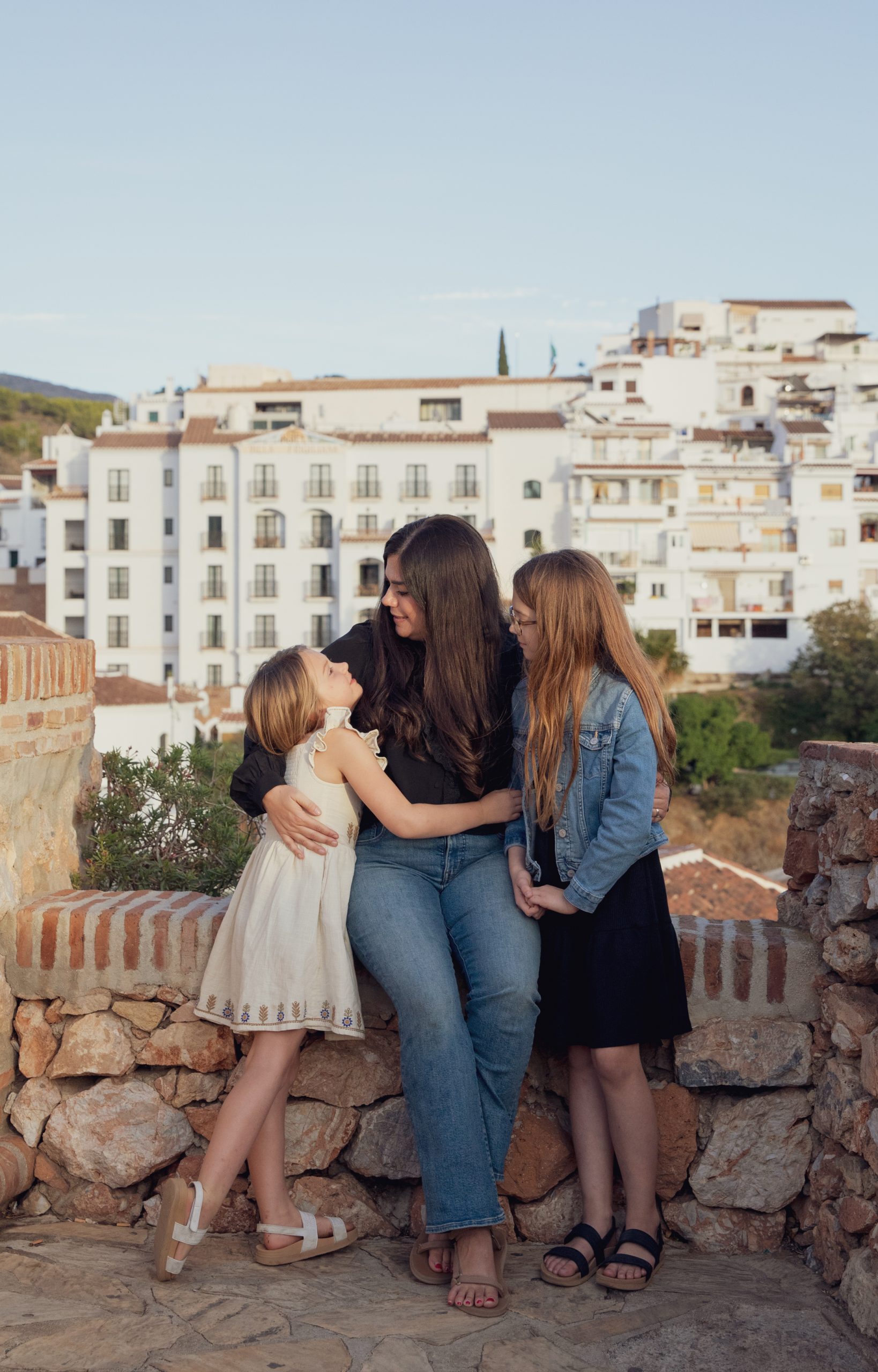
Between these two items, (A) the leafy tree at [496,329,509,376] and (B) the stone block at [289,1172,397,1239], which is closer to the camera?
(B) the stone block at [289,1172,397,1239]

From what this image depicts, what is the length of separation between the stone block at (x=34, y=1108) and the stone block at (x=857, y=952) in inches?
81.1

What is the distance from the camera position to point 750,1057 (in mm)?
3004

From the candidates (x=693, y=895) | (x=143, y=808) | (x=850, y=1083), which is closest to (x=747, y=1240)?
(x=850, y=1083)

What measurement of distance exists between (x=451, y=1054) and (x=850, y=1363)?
1028 millimetres

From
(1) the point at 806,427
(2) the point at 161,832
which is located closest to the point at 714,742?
(1) the point at 806,427

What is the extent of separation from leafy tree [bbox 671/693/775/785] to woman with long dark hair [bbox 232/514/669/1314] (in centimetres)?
3392

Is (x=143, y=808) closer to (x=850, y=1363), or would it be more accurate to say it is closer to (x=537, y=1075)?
(x=537, y=1075)

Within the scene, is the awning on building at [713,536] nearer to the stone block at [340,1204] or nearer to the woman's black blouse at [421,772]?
the woman's black blouse at [421,772]

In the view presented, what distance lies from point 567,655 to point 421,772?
509 millimetres

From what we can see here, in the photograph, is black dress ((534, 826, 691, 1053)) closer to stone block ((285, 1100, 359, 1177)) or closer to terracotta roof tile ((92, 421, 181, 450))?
stone block ((285, 1100, 359, 1177))

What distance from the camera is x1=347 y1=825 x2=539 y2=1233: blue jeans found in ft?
8.73

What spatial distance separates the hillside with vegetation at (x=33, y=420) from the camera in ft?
236

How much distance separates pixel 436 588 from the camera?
3.07 metres

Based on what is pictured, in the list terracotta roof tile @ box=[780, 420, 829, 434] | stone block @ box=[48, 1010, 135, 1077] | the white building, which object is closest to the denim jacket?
stone block @ box=[48, 1010, 135, 1077]
